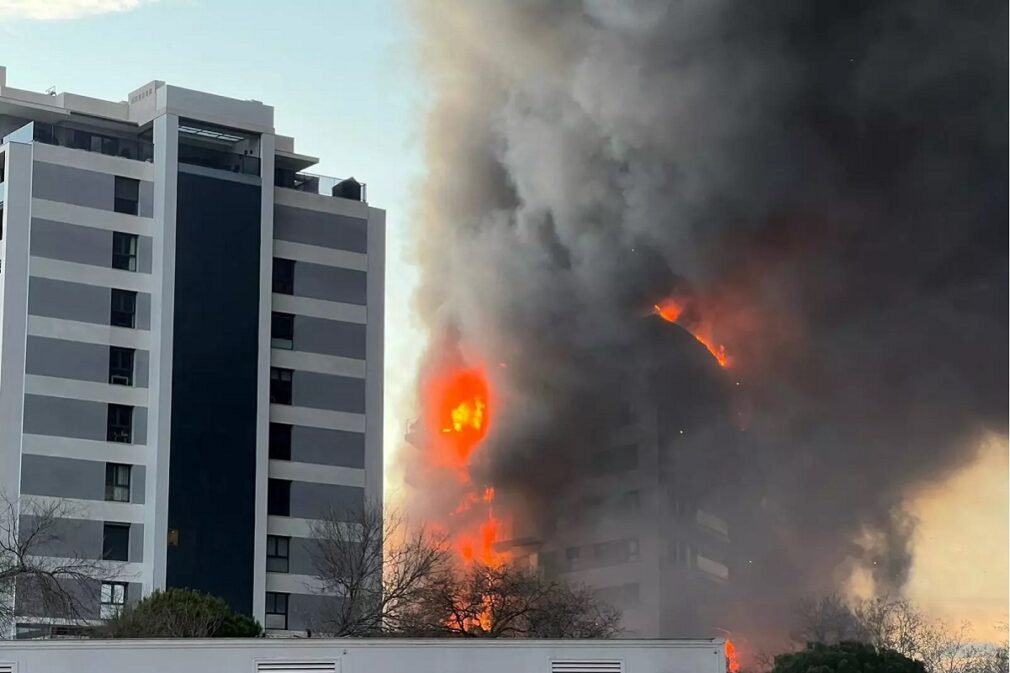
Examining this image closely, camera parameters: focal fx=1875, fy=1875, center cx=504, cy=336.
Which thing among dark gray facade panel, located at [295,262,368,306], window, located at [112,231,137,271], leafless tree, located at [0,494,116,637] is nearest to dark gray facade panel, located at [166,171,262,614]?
window, located at [112,231,137,271]

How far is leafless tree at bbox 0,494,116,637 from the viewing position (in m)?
72.6

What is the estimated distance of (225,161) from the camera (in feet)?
293

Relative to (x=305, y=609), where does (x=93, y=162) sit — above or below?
above

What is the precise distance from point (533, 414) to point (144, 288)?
1887 cm

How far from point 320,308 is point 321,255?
2.65 metres

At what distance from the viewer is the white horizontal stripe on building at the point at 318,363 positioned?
8925cm

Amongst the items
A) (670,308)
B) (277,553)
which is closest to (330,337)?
(277,553)

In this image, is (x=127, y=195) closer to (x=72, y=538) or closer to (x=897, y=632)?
(x=72, y=538)

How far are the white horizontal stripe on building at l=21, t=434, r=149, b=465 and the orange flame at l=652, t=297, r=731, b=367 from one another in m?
23.9

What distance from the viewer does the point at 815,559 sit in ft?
251

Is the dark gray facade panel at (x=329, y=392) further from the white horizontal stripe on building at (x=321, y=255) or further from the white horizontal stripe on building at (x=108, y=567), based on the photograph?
the white horizontal stripe on building at (x=108, y=567)

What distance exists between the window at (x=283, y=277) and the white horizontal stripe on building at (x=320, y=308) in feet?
1.05

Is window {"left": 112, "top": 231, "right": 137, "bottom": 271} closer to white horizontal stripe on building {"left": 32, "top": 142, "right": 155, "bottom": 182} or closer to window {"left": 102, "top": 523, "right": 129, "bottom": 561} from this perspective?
white horizontal stripe on building {"left": 32, "top": 142, "right": 155, "bottom": 182}

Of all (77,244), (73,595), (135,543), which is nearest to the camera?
(73,595)
